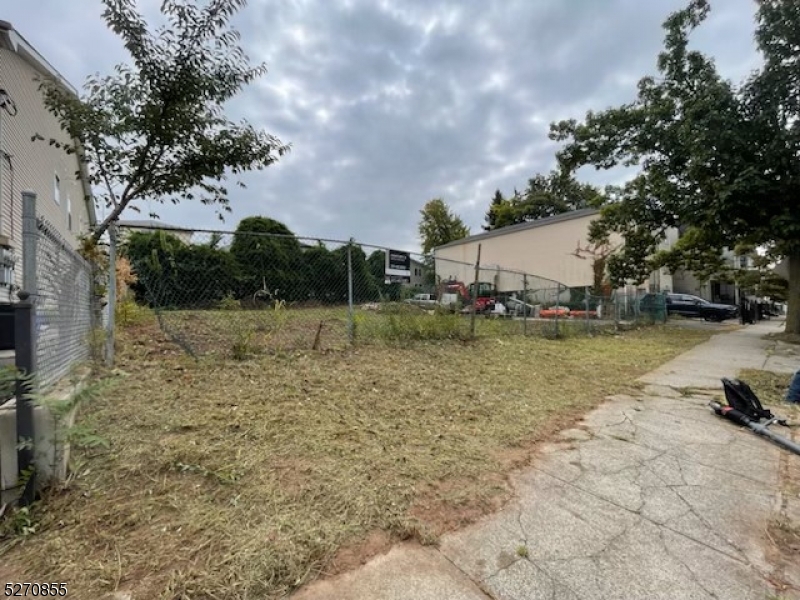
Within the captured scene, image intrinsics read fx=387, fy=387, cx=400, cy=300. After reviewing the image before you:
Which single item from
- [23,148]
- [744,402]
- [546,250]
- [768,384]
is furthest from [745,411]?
[546,250]

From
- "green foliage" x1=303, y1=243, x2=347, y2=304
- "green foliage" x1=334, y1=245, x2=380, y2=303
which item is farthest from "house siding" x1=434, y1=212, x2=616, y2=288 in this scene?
"green foliage" x1=303, y1=243, x2=347, y2=304

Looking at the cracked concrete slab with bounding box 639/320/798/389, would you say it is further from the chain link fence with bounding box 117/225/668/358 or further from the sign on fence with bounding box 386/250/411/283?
the sign on fence with bounding box 386/250/411/283

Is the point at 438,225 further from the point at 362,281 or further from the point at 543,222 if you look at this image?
the point at 362,281

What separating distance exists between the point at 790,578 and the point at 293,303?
17.2 feet

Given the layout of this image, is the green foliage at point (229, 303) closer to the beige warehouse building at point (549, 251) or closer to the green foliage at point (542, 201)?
the beige warehouse building at point (549, 251)

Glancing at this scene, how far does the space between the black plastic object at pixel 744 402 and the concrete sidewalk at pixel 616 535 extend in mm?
512

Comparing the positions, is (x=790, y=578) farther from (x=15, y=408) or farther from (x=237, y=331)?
(x=237, y=331)

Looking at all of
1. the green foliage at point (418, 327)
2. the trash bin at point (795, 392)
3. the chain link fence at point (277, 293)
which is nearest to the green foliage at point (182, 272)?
the chain link fence at point (277, 293)

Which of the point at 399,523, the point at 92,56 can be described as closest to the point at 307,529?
the point at 399,523

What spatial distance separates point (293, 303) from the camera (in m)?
5.65

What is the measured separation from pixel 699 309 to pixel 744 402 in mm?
23133

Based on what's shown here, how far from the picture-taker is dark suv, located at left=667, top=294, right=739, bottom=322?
2164cm

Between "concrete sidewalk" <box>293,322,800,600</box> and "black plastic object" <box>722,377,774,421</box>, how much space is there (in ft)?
1.68

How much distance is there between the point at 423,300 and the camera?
23.7 feet
